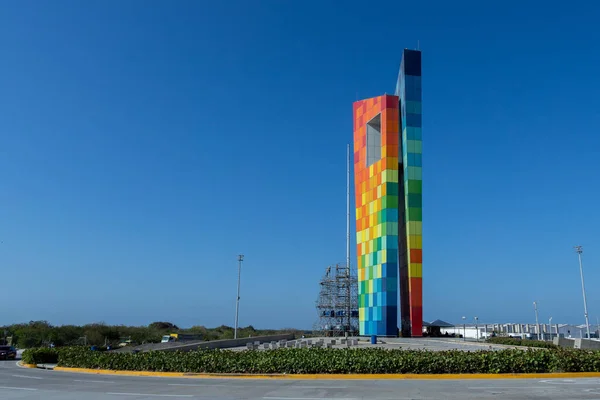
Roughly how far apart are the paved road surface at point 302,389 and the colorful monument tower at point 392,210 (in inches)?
1201

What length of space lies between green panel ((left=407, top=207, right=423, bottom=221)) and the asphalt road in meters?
30.8

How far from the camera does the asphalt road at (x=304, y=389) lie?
13.6m

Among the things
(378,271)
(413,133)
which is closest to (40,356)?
(378,271)

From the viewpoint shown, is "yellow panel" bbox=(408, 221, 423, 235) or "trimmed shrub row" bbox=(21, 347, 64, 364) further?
"yellow panel" bbox=(408, 221, 423, 235)

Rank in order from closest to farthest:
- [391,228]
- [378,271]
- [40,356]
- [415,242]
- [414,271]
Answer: [40,356]
[414,271]
[415,242]
[391,228]
[378,271]

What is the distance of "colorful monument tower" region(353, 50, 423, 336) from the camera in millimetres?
47188

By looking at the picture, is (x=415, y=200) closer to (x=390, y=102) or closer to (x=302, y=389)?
(x=390, y=102)

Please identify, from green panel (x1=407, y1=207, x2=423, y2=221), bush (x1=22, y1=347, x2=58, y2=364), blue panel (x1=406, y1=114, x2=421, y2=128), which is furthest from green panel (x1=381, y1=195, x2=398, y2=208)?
bush (x1=22, y1=347, x2=58, y2=364)

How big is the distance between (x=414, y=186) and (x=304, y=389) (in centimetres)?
3512

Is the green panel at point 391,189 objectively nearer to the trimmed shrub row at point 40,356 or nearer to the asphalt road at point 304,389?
the trimmed shrub row at point 40,356

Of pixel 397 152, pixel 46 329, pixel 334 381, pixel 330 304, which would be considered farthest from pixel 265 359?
pixel 46 329

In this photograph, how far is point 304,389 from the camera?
15.4 metres

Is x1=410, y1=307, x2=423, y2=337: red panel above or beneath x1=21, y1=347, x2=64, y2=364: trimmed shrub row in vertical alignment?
above

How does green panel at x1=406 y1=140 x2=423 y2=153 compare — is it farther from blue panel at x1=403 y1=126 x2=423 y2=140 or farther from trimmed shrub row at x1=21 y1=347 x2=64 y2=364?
trimmed shrub row at x1=21 y1=347 x2=64 y2=364
